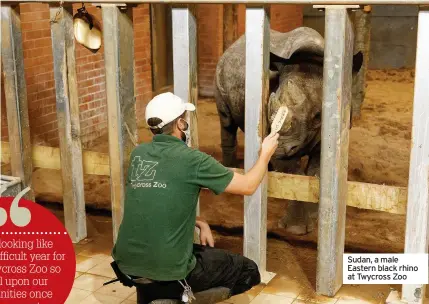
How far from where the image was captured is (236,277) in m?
3.54

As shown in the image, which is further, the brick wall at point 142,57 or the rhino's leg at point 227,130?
the brick wall at point 142,57

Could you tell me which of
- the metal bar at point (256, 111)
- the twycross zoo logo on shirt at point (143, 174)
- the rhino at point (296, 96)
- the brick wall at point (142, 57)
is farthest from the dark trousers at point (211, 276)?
the brick wall at point (142, 57)

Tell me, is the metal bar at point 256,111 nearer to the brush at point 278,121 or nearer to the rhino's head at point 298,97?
the brush at point 278,121

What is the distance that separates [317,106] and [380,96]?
6716 mm

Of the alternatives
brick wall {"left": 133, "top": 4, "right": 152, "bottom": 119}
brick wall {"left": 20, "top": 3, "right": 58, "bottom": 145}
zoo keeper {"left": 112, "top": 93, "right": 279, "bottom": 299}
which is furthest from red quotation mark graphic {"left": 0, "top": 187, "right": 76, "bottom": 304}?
brick wall {"left": 133, "top": 4, "right": 152, "bottom": 119}

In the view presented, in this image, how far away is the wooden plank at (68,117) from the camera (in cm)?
481

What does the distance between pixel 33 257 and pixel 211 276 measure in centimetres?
127

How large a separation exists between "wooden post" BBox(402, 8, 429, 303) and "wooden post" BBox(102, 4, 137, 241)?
2089 mm

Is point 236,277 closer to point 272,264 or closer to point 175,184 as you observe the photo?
point 175,184

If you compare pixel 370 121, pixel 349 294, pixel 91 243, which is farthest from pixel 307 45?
pixel 370 121

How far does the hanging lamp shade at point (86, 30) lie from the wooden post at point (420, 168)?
8.16 feet

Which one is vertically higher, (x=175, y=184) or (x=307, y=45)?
(x=307, y=45)

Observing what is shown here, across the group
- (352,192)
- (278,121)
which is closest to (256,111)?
(278,121)

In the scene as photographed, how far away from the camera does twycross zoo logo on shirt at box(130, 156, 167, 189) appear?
324 cm
